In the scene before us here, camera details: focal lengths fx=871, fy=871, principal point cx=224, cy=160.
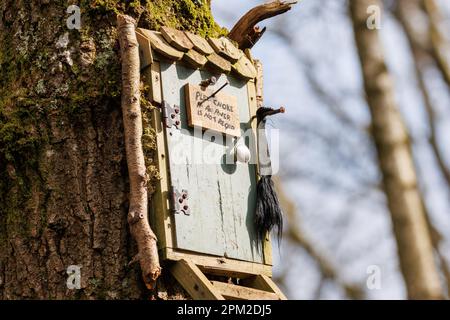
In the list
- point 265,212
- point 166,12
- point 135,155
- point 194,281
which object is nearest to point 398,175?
point 265,212

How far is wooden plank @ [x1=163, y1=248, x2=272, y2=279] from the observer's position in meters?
3.35

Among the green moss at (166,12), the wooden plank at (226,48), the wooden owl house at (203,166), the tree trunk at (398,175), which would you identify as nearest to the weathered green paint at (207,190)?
the wooden owl house at (203,166)

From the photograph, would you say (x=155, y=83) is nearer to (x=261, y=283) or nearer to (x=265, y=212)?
(x=265, y=212)

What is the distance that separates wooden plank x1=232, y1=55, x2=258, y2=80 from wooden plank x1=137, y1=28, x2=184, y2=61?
1.30 feet

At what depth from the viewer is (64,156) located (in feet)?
11.3

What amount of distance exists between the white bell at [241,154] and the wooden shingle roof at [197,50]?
1.19ft

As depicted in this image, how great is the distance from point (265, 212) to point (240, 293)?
1.52 feet

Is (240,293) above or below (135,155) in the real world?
below

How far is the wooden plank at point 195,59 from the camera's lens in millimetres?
3682

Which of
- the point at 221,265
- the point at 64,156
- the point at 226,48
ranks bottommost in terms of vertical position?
the point at 221,265

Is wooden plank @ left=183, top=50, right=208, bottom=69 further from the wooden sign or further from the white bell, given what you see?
the white bell

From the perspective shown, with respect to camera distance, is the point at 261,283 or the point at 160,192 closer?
the point at 160,192

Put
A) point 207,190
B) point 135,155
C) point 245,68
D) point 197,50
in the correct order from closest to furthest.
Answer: point 135,155 < point 207,190 < point 197,50 < point 245,68
